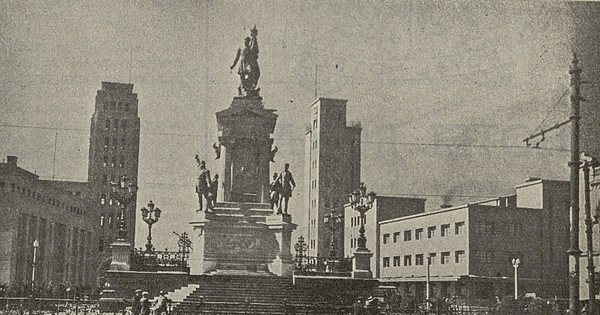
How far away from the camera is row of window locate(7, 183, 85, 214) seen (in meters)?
63.8

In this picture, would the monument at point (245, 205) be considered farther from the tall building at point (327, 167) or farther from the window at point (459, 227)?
the tall building at point (327, 167)

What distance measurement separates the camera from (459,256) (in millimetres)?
66562

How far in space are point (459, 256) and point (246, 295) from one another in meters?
36.1

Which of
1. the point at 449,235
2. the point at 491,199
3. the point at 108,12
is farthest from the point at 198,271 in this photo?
the point at 491,199

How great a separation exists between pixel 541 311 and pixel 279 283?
35.9 feet

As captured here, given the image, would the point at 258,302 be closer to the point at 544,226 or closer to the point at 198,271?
the point at 198,271

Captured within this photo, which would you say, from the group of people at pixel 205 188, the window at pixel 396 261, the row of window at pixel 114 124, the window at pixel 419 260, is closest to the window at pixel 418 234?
the window at pixel 419 260

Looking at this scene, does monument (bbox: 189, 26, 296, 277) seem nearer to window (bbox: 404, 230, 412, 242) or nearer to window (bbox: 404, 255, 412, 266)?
window (bbox: 404, 255, 412, 266)

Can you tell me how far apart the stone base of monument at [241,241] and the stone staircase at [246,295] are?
2.18 metres

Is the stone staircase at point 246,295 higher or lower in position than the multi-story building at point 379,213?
lower

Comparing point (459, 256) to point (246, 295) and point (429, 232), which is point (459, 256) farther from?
point (246, 295)

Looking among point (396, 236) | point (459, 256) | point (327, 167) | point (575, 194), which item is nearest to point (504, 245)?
point (459, 256)

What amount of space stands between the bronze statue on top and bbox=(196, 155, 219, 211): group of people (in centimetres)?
460

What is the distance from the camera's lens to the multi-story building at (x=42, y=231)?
6141 centimetres
